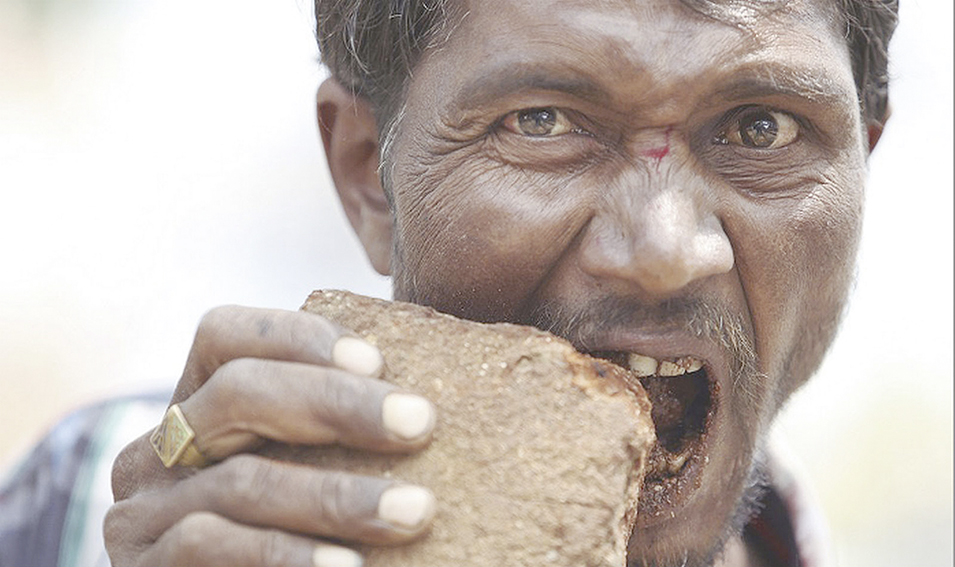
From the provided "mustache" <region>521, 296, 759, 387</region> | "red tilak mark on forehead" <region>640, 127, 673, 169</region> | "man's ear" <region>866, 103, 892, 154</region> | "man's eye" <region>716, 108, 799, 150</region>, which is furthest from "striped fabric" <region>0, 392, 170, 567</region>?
"man's ear" <region>866, 103, 892, 154</region>

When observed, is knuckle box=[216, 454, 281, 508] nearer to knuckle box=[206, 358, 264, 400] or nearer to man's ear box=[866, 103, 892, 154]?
knuckle box=[206, 358, 264, 400]

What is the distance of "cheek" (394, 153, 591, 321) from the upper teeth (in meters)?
0.25

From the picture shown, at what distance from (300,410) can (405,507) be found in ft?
0.74

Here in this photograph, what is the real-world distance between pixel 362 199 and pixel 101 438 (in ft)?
4.04

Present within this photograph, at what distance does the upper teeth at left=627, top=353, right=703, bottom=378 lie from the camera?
2.25 m

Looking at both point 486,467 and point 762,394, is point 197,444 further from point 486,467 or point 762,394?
point 762,394

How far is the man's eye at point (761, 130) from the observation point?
2.44 m

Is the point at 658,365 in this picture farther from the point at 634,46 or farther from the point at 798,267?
the point at 634,46

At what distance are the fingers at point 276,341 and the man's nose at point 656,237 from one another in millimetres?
530

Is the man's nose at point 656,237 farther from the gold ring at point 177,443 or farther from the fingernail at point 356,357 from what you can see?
the gold ring at point 177,443

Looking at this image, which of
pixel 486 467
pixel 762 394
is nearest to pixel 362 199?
pixel 762 394

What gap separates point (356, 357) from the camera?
187cm

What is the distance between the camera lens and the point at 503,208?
2.36 metres

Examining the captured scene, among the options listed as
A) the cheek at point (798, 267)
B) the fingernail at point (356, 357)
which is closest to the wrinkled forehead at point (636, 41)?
the cheek at point (798, 267)
